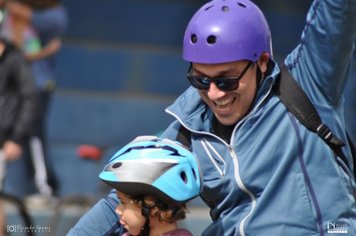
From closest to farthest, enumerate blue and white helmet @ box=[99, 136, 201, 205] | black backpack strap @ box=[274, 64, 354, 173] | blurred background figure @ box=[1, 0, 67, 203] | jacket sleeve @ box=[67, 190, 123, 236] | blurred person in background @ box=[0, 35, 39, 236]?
blue and white helmet @ box=[99, 136, 201, 205], black backpack strap @ box=[274, 64, 354, 173], jacket sleeve @ box=[67, 190, 123, 236], blurred person in background @ box=[0, 35, 39, 236], blurred background figure @ box=[1, 0, 67, 203]

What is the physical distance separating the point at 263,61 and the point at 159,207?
0.63 metres

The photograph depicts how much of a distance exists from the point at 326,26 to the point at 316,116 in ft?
0.98

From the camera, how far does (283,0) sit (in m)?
9.66

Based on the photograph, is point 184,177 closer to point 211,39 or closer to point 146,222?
point 146,222

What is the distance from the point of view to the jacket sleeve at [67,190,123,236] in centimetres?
365

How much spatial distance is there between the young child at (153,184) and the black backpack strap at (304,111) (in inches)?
14.6

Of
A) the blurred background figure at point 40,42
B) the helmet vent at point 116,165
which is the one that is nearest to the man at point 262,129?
the helmet vent at point 116,165

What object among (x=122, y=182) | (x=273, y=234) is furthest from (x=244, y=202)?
(x=122, y=182)

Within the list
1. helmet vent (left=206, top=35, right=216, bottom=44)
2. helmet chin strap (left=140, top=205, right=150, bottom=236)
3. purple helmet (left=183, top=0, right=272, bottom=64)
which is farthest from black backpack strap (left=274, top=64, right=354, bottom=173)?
helmet chin strap (left=140, top=205, right=150, bottom=236)

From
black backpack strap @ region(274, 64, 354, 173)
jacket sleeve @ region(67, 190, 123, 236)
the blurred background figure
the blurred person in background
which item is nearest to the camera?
black backpack strap @ region(274, 64, 354, 173)

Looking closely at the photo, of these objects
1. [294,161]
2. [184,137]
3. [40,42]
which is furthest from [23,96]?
[294,161]

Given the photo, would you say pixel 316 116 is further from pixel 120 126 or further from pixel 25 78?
pixel 120 126

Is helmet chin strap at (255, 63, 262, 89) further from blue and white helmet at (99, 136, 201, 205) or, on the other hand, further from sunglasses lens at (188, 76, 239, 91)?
blue and white helmet at (99, 136, 201, 205)

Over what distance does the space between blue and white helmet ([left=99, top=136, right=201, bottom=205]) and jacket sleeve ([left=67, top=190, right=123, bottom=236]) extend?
0.75 feet
